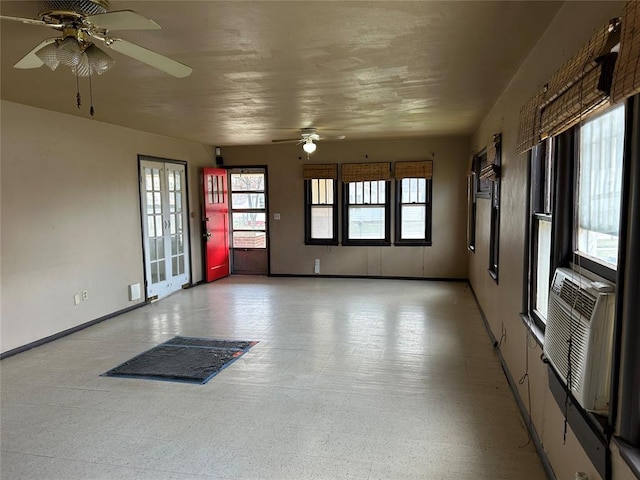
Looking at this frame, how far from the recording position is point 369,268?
7.95m

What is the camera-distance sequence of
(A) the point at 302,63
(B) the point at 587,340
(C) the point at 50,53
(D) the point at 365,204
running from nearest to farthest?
(B) the point at 587,340
(C) the point at 50,53
(A) the point at 302,63
(D) the point at 365,204

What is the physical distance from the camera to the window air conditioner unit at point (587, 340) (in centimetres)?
154

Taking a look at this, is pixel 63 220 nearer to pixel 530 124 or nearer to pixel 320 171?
pixel 320 171

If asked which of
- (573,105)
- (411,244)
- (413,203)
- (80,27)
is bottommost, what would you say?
(411,244)

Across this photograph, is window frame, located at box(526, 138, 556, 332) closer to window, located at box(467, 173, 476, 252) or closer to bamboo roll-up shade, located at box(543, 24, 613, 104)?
bamboo roll-up shade, located at box(543, 24, 613, 104)

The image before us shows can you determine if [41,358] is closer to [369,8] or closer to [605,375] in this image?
[369,8]

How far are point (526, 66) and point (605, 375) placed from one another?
2.36 metres

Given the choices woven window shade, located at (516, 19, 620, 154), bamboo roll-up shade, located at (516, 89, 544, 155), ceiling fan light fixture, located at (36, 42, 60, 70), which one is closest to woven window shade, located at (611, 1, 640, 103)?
woven window shade, located at (516, 19, 620, 154)

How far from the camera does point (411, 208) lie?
7727mm

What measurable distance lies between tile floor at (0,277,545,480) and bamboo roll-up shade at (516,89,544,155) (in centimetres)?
180

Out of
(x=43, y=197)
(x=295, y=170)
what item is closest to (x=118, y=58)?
(x=43, y=197)

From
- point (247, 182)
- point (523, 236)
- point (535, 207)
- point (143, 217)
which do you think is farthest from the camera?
point (247, 182)

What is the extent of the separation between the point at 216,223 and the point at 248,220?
2.55ft

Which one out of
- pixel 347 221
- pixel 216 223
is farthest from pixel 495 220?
pixel 216 223
